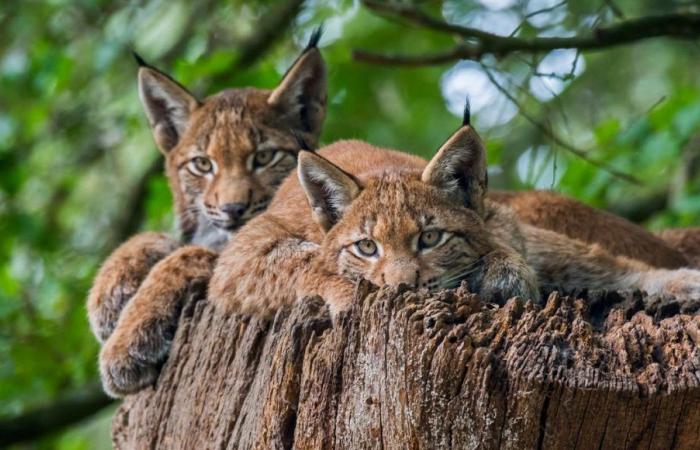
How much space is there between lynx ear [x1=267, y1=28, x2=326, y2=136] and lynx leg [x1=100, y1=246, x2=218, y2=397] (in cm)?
217

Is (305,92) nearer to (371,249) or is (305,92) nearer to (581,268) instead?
(581,268)

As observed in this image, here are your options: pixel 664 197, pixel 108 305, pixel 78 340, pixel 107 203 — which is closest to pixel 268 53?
pixel 107 203

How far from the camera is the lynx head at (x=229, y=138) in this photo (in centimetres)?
790

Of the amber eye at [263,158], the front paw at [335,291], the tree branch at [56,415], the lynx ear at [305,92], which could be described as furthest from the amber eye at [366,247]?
the tree branch at [56,415]

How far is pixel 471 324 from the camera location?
14.2 feet

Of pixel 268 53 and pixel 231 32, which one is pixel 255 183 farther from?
pixel 231 32

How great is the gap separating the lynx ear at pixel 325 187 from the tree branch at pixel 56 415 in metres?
4.00

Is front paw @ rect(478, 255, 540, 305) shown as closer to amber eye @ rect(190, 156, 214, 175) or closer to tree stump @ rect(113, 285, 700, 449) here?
tree stump @ rect(113, 285, 700, 449)

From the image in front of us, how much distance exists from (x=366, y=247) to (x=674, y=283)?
1.91 meters

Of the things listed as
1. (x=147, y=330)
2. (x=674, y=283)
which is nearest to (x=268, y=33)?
(x=147, y=330)

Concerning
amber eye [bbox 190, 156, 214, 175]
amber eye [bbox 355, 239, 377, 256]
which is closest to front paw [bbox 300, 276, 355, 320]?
amber eye [bbox 355, 239, 377, 256]

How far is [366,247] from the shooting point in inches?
234

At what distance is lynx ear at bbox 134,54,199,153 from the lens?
8648mm

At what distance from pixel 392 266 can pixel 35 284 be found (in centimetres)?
663
